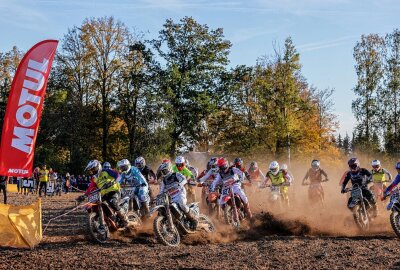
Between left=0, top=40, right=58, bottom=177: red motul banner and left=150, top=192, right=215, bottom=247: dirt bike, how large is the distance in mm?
3099

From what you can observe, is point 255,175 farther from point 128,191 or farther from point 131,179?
point 128,191

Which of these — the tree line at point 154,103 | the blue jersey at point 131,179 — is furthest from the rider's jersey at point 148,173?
the tree line at point 154,103

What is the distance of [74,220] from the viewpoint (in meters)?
18.6

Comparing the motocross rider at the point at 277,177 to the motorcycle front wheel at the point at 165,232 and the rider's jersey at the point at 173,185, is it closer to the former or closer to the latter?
the rider's jersey at the point at 173,185

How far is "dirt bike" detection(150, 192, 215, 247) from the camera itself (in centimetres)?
1213

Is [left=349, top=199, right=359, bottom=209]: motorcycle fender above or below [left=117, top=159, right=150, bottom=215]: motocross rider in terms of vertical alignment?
below

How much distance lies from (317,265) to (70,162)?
4022 cm

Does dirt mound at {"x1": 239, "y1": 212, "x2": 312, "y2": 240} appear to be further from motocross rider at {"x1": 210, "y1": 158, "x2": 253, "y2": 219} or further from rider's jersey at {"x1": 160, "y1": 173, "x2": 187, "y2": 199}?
rider's jersey at {"x1": 160, "y1": 173, "x2": 187, "y2": 199}

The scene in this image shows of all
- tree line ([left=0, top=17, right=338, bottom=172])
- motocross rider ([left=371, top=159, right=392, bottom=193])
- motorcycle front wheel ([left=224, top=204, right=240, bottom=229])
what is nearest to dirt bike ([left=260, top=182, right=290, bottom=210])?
motocross rider ([left=371, top=159, right=392, bottom=193])

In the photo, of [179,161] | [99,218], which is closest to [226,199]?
[179,161]

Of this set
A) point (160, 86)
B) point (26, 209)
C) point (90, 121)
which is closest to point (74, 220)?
point (26, 209)

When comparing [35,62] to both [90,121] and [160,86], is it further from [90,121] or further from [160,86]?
[90,121]

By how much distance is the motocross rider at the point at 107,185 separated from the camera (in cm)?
1343

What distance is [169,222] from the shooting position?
1234 cm
